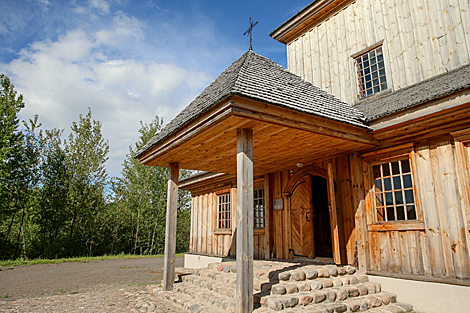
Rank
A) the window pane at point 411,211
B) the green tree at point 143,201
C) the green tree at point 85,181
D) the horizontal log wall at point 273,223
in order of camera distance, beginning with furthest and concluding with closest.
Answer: the green tree at point 143,201 → the green tree at point 85,181 → the horizontal log wall at point 273,223 → the window pane at point 411,211

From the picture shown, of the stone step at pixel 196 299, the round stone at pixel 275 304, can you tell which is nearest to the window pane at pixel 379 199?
the round stone at pixel 275 304

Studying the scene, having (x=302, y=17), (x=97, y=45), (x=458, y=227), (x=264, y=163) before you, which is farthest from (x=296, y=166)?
(x=97, y=45)

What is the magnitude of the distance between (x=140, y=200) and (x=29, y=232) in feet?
23.4

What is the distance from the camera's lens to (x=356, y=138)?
5.65m

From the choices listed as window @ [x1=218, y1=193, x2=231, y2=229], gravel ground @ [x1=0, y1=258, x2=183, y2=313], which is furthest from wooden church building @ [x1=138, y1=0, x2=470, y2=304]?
gravel ground @ [x1=0, y1=258, x2=183, y2=313]

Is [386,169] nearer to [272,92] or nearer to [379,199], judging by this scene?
[379,199]

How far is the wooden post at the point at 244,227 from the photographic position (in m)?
4.21

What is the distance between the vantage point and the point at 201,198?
12.7 meters

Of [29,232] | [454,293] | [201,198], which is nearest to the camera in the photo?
[454,293]

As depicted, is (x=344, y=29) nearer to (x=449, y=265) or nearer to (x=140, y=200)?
(x=449, y=265)

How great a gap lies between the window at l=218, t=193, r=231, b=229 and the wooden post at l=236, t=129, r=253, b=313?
6.42m

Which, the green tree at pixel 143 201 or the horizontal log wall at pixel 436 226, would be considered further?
the green tree at pixel 143 201

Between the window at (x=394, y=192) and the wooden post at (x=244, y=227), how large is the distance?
3256 millimetres

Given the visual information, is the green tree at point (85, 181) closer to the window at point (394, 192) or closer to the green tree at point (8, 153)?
the green tree at point (8, 153)
